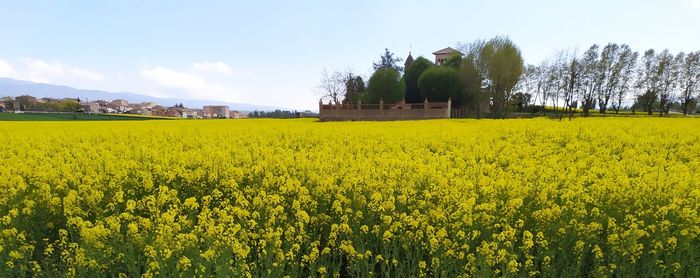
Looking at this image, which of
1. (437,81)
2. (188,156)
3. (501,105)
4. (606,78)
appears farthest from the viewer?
(606,78)

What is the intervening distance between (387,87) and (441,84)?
6982 mm

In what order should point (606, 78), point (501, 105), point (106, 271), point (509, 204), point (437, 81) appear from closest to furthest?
point (106, 271), point (509, 204), point (437, 81), point (501, 105), point (606, 78)

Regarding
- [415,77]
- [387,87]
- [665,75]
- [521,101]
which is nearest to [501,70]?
[415,77]

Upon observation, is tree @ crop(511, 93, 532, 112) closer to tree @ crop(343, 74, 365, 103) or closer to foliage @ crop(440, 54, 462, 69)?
foliage @ crop(440, 54, 462, 69)

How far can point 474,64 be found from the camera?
183ft

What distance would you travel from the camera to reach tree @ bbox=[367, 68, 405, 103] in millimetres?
54688

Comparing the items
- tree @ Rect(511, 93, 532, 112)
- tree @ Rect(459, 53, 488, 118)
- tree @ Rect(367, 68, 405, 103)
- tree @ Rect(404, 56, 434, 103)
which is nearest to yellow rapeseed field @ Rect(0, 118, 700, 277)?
tree @ Rect(367, 68, 405, 103)

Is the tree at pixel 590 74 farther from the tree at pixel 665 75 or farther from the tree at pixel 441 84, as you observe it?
the tree at pixel 441 84

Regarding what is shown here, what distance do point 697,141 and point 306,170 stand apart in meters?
12.9

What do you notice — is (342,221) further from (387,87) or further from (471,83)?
(471,83)

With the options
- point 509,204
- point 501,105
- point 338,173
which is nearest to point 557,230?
point 509,204

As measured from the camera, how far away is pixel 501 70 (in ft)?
177

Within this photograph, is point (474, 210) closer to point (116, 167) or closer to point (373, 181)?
point (373, 181)

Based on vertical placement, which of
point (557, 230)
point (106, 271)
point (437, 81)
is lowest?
point (106, 271)
